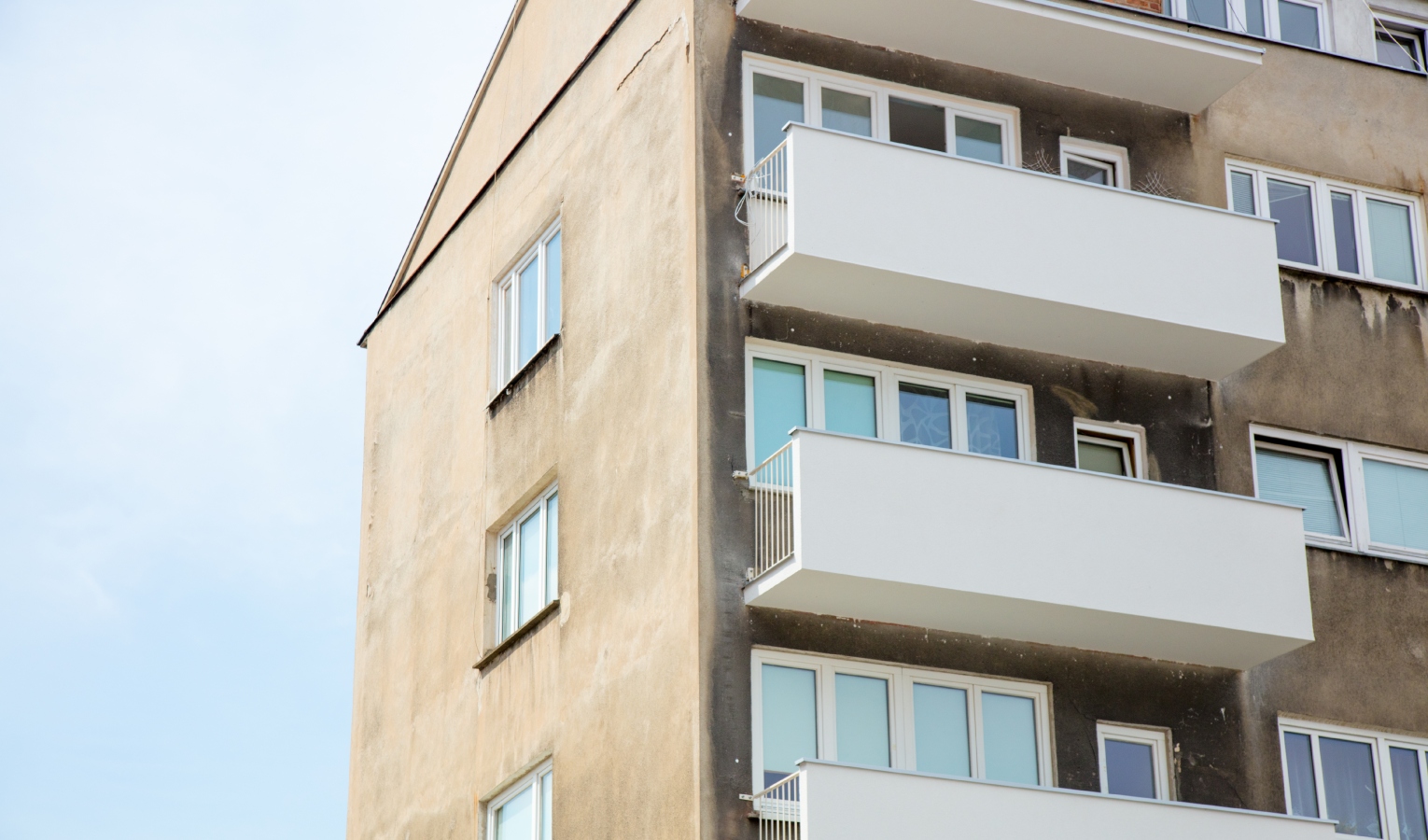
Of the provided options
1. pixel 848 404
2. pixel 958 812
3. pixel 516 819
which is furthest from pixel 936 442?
pixel 516 819

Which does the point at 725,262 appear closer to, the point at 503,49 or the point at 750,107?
the point at 750,107

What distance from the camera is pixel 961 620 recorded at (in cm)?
1769

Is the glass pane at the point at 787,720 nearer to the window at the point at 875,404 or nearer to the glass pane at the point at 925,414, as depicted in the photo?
the window at the point at 875,404

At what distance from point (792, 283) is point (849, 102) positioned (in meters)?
2.64

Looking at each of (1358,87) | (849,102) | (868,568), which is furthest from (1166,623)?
(1358,87)

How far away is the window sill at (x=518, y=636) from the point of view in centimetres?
1964

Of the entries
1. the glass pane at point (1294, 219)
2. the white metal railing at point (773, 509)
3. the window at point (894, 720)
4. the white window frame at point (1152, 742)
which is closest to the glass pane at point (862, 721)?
the window at point (894, 720)

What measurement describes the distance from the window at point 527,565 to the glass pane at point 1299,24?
10.1 metres

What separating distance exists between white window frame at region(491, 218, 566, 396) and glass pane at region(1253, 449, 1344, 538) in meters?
7.50

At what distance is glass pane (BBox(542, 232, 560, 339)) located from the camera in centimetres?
2114

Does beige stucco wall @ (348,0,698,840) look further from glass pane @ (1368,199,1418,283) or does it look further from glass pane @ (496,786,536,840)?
glass pane @ (1368,199,1418,283)

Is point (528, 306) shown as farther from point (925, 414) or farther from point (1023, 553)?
point (1023, 553)

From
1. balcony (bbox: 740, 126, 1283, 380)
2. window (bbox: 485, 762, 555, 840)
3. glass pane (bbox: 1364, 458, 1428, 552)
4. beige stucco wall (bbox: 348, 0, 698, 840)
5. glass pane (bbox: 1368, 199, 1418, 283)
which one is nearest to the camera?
beige stucco wall (bbox: 348, 0, 698, 840)

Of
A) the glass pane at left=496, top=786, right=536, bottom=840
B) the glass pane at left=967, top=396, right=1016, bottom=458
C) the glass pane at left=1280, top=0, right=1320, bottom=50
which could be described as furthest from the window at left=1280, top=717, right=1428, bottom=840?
the glass pane at left=1280, top=0, right=1320, bottom=50
